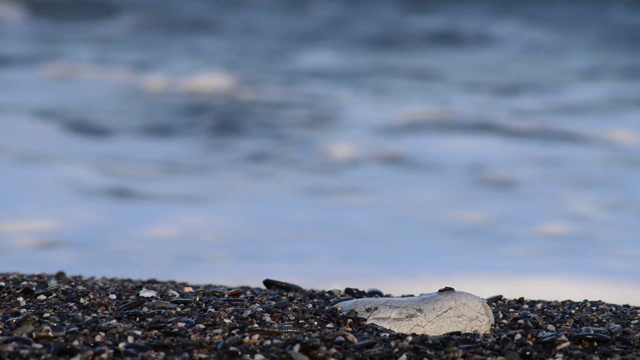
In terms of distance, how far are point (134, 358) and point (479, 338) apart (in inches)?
98.1

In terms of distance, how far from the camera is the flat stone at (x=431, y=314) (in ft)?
19.2

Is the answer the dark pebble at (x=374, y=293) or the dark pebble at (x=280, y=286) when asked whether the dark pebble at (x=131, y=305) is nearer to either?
the dark pebble at (x=280, y=286)

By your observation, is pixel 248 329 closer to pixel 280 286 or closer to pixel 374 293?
pixel 280 286

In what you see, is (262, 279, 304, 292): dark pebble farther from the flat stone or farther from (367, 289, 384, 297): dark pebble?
the flat stone

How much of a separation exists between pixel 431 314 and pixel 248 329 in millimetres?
1382

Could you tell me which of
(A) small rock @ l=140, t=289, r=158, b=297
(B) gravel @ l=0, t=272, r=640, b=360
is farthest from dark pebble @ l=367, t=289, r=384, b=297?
(A) small rock @ l=140, t=289, r=158, b=297

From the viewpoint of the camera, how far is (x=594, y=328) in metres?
6.06

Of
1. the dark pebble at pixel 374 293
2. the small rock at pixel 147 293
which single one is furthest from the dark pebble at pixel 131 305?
the dark pebble at pixel 374 293

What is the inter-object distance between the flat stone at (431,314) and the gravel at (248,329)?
0.27ft

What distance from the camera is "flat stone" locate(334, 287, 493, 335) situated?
587 cm

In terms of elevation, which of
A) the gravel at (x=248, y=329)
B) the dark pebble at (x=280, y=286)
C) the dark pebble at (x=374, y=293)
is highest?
the dark pebble at (x=280, y=286)

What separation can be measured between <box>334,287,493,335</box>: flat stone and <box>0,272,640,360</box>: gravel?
0.08 metres

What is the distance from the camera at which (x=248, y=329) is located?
5.64 metres

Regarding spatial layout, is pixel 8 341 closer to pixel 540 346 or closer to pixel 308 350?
pixel 308 350
